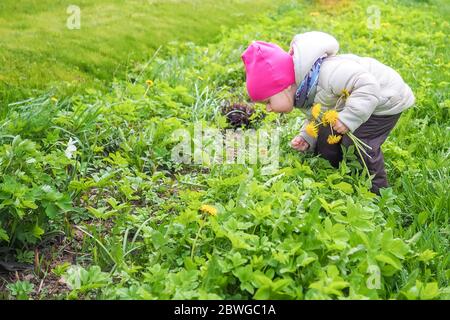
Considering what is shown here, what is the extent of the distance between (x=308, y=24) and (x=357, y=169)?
5843 mm

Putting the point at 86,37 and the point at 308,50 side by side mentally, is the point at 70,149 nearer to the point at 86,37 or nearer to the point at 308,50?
the point at 308,50

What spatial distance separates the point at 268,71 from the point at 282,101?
0.21m

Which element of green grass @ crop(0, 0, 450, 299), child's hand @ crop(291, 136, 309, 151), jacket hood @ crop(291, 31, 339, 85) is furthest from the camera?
child's hand @ crop(291, 136, 309, 151)

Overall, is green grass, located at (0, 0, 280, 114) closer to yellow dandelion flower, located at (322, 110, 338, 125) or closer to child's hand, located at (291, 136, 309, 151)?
child's hand, located at (291, 136, 309, 151)

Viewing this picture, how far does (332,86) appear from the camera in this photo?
10.5 ft

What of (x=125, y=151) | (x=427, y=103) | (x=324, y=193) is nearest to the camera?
(x=324, y=193)

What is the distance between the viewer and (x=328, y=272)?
2.12 m

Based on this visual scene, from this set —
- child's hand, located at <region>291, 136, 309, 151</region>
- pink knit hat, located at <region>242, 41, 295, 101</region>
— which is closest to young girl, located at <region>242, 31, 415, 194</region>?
pink knit hat, located at <region>242, 41, 295, 101</region>

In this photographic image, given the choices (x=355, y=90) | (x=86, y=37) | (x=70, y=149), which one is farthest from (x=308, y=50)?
(x=86, y=37)

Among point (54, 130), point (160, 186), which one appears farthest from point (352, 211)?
point (54, 130)

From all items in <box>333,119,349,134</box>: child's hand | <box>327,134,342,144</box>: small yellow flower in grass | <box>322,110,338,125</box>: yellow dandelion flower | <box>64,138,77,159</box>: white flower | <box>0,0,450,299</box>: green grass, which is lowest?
<box>0,0,450,299</box>: green grass

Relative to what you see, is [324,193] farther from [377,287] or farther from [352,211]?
[377,287]

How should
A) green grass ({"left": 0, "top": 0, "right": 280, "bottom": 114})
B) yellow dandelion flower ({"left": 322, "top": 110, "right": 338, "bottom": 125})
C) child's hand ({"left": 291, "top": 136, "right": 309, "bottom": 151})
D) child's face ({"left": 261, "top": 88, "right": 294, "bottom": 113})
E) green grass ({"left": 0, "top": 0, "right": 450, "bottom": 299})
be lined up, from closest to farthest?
green grass ({"left": 0, "top": 0, "right": 450, "bottom": 299}) → yellow dandelion flower ({"left": 322, "top": 110, "right": 338, "bottom": 125}) → child's face ({"left": 261, "top": 88, "right": 294, "bottom": 113}) → child's hand ({"left": 291, "top": 136, "right": 309, "bottom": 151}) → green grass ({"left": 0, "top": 0, "right": 280, "bottom": 114})

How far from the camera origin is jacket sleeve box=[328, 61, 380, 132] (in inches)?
122
